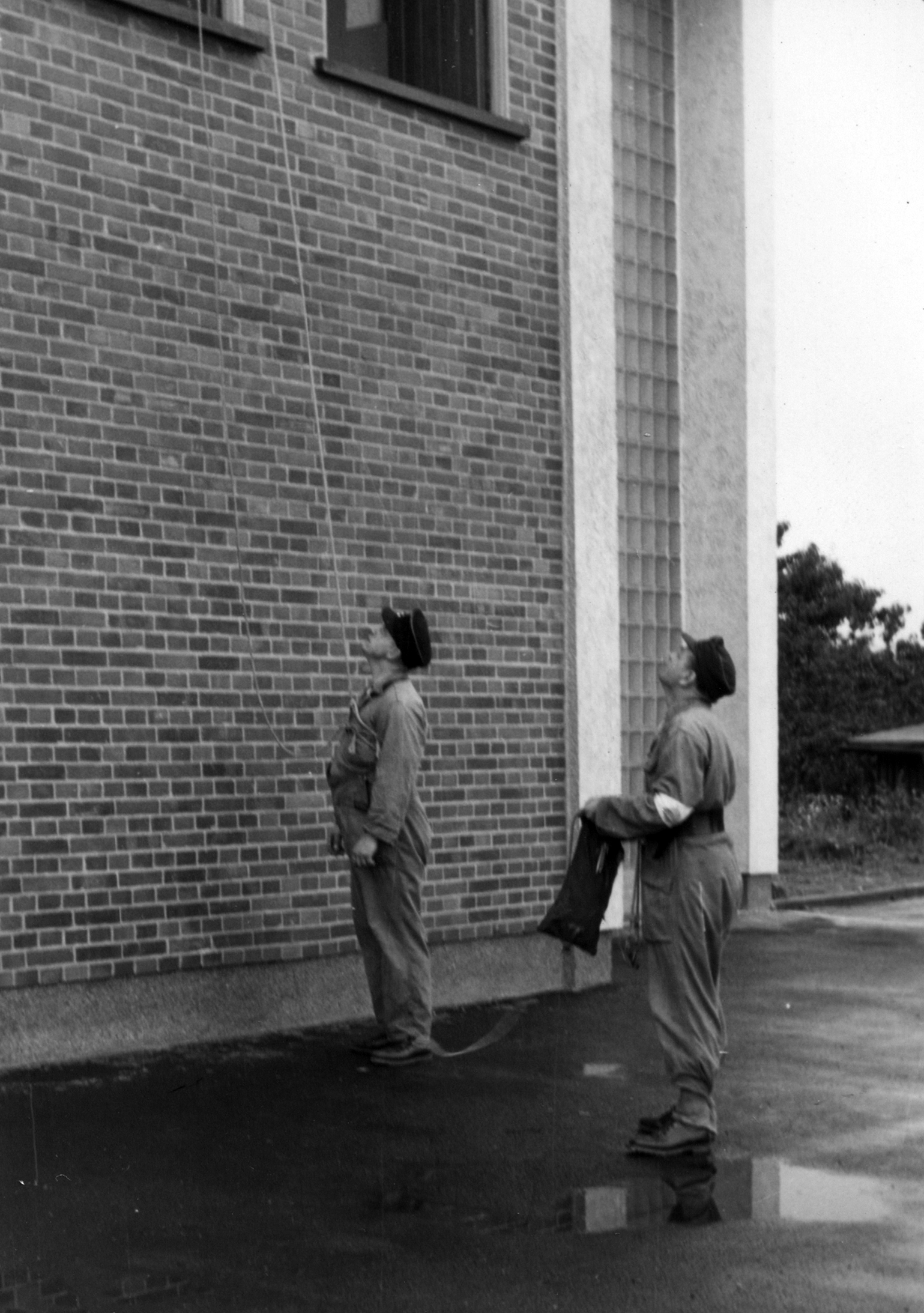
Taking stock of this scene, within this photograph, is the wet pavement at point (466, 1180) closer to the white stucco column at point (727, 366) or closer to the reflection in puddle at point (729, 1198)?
the reflection in puddle at point (729, 1198)

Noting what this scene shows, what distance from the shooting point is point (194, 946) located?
9328 millimetres

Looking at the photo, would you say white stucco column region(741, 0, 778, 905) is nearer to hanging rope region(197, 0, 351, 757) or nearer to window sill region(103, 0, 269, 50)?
hanging rope region(197, 0, 351, 757)

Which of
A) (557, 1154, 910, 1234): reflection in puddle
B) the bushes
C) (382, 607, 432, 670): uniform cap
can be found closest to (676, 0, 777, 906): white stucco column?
(382, 607, 432, 670): uniform cap

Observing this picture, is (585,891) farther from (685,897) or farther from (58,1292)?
(58,1292)

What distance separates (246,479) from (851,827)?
57.6 feet

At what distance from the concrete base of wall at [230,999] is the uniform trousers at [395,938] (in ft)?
2.47


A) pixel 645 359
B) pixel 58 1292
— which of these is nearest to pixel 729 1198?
pixel 58 1292

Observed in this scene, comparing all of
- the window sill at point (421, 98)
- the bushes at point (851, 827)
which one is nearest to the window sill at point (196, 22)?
the window sill at point (421, 98)

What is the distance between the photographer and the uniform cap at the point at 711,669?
24.2 ft

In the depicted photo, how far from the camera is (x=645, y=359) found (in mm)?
15242

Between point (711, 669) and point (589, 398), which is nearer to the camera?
point (711, 669)

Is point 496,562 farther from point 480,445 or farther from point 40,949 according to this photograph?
point 40,949

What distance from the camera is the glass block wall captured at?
14.9m

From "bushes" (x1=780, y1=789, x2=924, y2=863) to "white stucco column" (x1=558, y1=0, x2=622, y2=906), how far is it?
10.9 m
